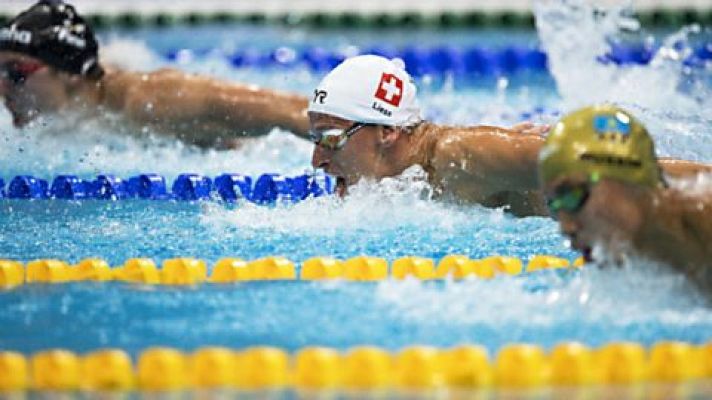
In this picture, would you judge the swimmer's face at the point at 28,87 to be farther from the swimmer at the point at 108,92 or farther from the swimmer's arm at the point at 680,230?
the swimmer's arm at the point at 680,230

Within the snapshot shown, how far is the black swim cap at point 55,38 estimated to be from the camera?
533 centimetres

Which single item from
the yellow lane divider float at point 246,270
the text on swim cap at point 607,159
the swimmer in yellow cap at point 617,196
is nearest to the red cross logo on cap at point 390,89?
the yellow lane divider float at point 246,270

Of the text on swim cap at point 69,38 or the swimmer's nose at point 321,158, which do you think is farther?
the text on swim cap at point 69,38

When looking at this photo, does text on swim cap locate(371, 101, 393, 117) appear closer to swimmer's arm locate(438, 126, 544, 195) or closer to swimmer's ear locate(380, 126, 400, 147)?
swimmer's ear locate(380, 126, 400, 147)

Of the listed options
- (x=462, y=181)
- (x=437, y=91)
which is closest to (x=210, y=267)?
(x=462, y=181)

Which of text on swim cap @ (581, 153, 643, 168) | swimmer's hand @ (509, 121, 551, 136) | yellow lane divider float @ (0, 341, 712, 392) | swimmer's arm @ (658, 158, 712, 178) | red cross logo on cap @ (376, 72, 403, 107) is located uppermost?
red cross logo on cap @ (376, 72, 403, 107)

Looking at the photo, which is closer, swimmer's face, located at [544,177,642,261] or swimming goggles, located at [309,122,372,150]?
swimmer's face, located at [544,177,642,261]

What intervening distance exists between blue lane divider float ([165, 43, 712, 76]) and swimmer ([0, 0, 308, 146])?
238cm

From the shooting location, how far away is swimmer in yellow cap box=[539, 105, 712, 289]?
3055mm

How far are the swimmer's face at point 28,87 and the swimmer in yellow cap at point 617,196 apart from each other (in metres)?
2.79

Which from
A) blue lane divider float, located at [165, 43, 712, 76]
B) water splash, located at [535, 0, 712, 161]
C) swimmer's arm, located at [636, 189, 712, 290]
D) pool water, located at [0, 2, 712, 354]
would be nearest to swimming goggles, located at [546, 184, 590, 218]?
swimmer's arm, located at [636, 189, 712, 290]

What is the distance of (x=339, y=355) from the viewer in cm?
276

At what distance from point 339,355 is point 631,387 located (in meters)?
0.57

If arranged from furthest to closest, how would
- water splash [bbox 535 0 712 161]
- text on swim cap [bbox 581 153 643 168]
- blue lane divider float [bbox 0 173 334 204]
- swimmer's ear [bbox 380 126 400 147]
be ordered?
water splash [bbox 535 0 712 161] < blue lane divider float [bbox 0 173 334 204] < swimmer's ear [bbox 380 126 400 147] < text on swim cap [bbox 581 153 643 168]
